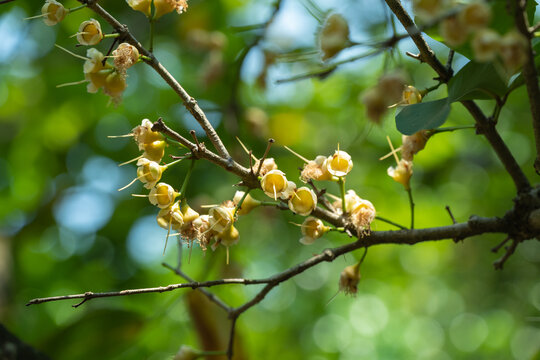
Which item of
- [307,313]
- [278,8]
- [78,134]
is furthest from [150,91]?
[307,313]

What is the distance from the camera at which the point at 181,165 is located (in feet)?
7.13

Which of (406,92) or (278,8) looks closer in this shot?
(406,92)

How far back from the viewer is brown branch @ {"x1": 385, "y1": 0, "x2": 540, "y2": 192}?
33.7 inches

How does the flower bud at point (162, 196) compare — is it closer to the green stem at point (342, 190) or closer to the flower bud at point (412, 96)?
the green stem at point (342, 190)

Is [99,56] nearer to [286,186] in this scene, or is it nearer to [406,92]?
[286,186]

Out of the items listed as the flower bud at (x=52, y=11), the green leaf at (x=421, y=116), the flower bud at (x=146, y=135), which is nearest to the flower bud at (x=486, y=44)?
the green leaf at (x=421, y=116)

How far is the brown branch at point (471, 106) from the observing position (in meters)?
0.86

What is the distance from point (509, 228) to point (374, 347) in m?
4.07

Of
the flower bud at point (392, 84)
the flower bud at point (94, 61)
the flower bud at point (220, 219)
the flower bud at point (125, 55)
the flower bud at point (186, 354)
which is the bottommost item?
the flower bud at point (186, 354)

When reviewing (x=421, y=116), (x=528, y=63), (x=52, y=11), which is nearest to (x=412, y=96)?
(x=421, y=116)

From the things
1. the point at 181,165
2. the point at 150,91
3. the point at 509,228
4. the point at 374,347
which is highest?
the point at 509,228

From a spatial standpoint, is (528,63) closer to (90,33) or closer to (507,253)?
(507,253)

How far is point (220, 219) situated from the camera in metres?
0.87

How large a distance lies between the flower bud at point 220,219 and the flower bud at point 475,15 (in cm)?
49
